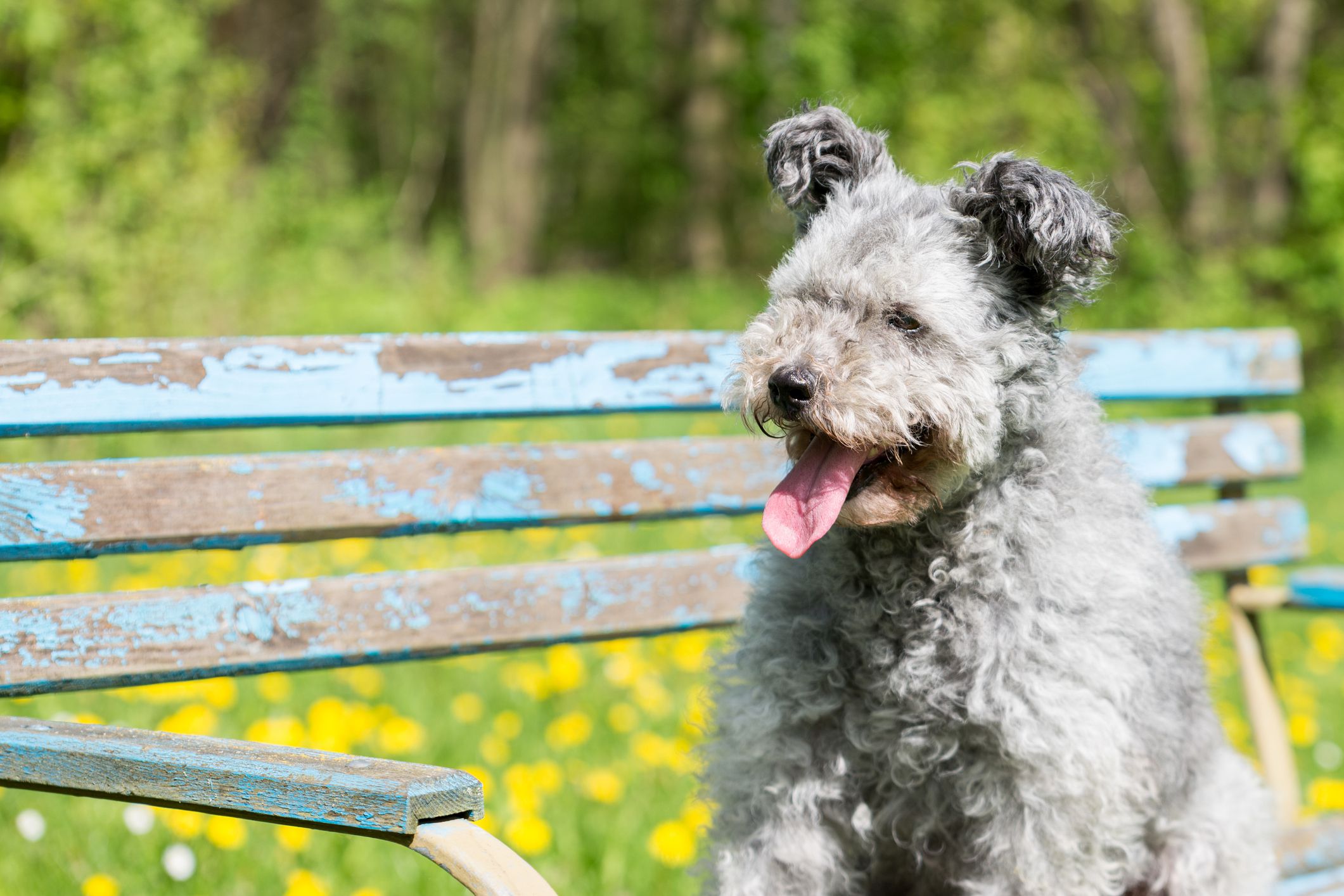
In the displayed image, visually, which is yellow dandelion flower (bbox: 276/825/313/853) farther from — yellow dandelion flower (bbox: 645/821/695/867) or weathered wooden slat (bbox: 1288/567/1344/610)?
weathered wooden slat (bbox: 1288/567/1344/610)

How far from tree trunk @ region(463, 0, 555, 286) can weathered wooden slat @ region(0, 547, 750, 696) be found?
673 inches

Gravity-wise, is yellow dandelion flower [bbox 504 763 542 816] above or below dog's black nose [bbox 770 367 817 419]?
below

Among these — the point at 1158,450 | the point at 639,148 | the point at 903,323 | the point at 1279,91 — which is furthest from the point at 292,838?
the point at 639,148

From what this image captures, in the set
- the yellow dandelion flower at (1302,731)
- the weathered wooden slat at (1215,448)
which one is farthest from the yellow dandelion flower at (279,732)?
the yellow dandelion flower at (1302,731)

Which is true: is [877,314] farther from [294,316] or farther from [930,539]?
[294,316]

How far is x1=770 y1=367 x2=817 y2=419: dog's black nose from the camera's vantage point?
2.33 m

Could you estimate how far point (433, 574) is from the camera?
9.65 feet

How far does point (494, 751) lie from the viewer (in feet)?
13.6

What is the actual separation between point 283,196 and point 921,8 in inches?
290

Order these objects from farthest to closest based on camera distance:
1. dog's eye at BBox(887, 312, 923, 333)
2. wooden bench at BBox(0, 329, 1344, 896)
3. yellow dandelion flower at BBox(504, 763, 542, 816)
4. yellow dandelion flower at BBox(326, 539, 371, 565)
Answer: yellow dandelion flower at BBox(326, 539, 371, 565)
yellow dandelion flower at BBox(504, 763, 542, 816)
dog's eye at BBox(887, 312, 923, 333)
wooden bench at BBox(0, 329, 1344, 896)

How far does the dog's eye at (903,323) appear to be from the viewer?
7.98 feet

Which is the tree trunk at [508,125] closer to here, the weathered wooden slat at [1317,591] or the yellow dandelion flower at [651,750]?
the yellow dandelion flower at [651,750]

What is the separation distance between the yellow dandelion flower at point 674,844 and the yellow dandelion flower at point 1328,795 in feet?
6.42

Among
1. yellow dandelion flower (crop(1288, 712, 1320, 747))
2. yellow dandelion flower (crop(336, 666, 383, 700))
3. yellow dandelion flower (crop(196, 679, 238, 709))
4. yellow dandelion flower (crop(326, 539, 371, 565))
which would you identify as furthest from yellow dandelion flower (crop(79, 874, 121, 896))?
yellow dandelion flower (crop(1288, 712, 1320, 747))
